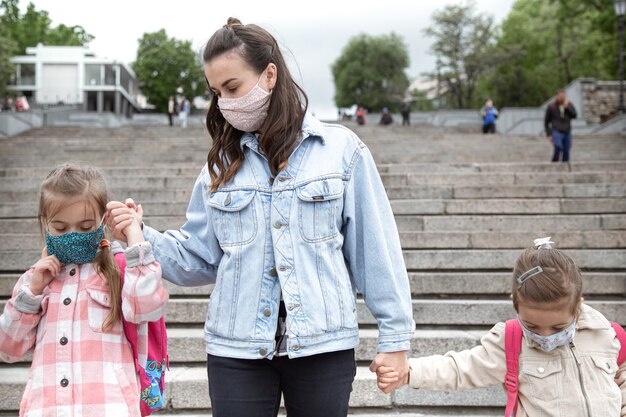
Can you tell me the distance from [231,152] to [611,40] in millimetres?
31172

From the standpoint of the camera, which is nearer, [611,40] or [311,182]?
[311,182]

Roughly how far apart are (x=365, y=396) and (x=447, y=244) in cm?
251

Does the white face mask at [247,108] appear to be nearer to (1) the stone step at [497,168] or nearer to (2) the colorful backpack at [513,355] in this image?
(2) the colorful backpack at [513,355]

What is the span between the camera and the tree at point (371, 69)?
201ft

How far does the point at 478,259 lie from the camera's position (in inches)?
232

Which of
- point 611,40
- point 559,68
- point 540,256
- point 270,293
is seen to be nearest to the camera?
point 270,293

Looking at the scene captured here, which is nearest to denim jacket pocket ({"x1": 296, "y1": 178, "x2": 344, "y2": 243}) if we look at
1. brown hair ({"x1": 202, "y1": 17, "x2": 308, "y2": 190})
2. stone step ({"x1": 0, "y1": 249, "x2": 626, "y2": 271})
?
brown hair ({"x1": 202, "y1": 17, "x2": 308, "y2": 190})

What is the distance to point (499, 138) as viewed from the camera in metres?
18.7

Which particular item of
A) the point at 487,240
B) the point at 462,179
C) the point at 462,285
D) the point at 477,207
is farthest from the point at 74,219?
the point at 462,179

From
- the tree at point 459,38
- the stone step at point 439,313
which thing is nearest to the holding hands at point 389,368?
the stone step at point 439,313

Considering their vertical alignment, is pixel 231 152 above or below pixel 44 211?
above

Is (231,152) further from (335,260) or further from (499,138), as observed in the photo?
(499,138)

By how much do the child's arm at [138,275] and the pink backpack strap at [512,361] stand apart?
4.31 feet

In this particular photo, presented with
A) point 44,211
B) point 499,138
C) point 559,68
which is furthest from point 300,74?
point 559,68
